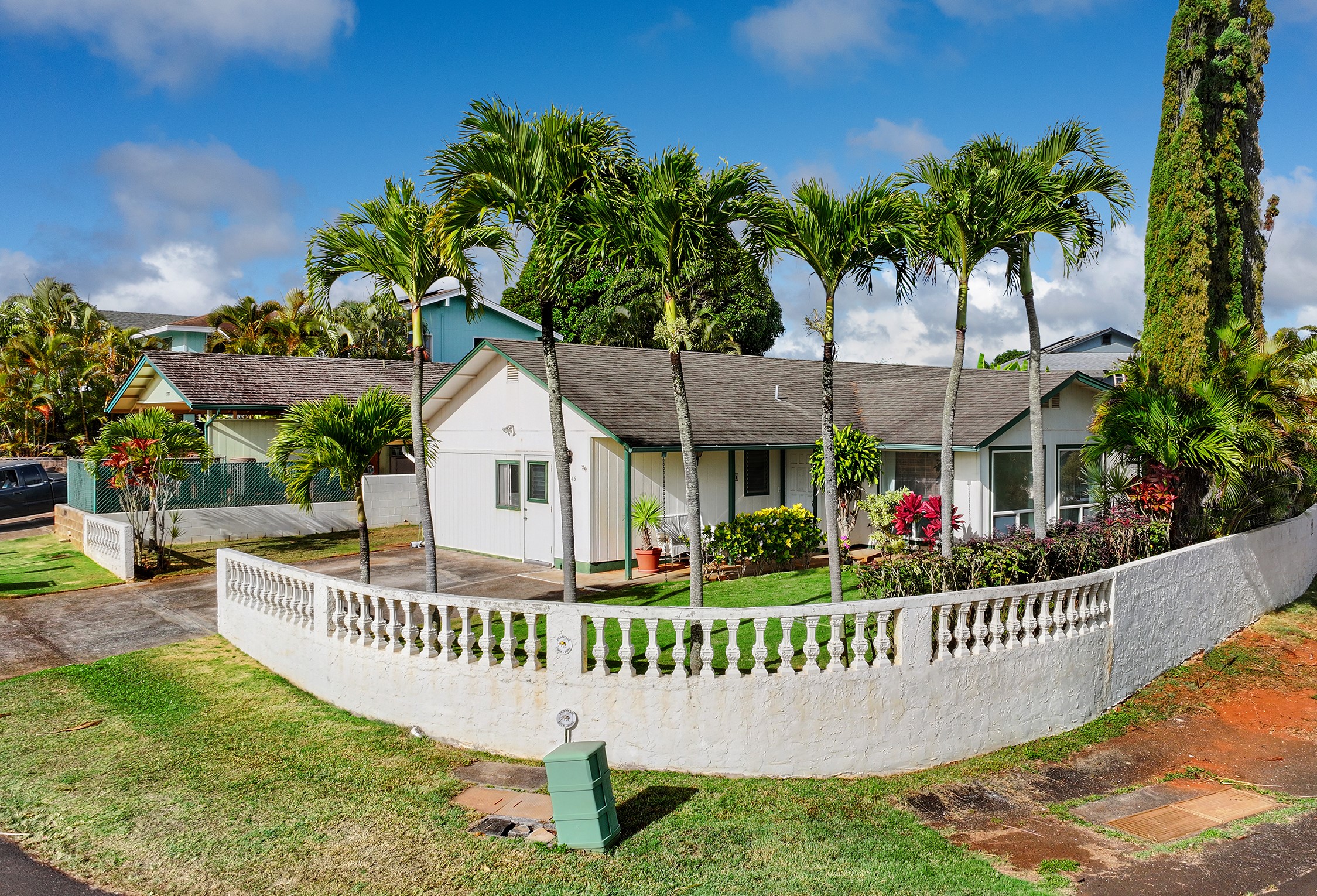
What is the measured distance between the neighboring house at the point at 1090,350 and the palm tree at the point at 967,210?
115ft

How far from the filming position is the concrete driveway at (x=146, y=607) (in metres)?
12.2

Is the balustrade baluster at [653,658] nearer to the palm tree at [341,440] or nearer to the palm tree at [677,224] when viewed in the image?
the palm tree at [677,224]

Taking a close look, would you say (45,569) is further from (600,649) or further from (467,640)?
(600,649)

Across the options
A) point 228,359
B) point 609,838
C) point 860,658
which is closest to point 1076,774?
point 860,658

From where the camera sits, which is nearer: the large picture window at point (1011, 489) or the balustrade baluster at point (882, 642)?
the balustrade baluster at point (882, 642)

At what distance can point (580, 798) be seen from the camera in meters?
6.30

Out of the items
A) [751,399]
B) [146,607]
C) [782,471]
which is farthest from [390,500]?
[782,471]

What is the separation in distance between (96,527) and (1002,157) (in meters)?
20.2

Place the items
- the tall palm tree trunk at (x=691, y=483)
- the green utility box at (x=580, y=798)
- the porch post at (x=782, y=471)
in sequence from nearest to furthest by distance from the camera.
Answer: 1. the green utility box at (x=580, y=798)
2. the tall palm tree trunk at (x=691, y=483)
3. the porch post at (x=782, y=471)

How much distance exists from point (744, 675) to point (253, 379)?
23.7 meters

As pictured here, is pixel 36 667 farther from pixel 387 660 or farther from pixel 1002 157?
pixel 1002 157

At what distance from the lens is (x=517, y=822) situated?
6633 mm

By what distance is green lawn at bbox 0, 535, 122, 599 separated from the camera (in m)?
16.8

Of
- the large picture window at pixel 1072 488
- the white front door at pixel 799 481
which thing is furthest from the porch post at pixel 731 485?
the large picture window at pixel 1072 488
